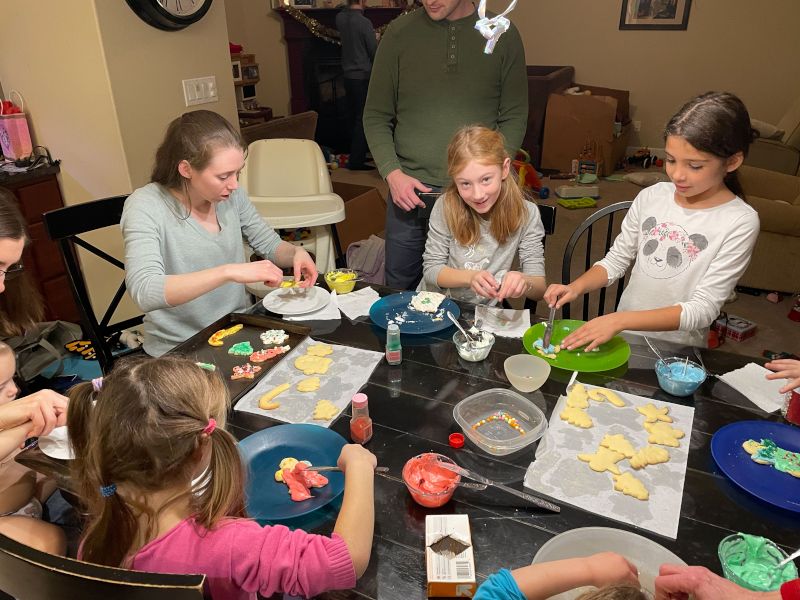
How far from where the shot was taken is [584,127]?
5.95 metres

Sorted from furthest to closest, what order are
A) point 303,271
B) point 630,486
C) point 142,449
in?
point 303,271
point 630,486
point 142,449

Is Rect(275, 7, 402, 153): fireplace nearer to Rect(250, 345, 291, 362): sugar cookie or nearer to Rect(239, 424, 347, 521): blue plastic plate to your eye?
Rect(250, 345, 291, 362): sugar cookie

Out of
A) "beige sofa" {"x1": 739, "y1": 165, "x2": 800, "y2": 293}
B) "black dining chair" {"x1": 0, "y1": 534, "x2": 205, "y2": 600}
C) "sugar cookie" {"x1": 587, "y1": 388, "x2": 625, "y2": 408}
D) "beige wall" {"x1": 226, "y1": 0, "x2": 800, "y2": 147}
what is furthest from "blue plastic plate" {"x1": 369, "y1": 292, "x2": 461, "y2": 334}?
"beige wall" {"x1": 226, "y1": 0, "x2": 800, "y2": 147}

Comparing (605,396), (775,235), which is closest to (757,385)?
(605,396)

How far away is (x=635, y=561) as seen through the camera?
1.00 metres

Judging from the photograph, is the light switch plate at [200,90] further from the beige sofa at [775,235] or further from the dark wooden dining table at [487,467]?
the beige sofa at [775,235]

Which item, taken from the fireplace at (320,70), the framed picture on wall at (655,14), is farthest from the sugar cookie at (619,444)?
the framed picture on wall at (655,14)

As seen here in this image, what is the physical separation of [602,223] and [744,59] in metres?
2.77

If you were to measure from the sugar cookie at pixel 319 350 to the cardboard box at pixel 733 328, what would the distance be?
2.52 meters

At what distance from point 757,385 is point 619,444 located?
45 centimetres

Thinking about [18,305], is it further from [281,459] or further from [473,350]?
[473,350]

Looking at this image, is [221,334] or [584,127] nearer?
[221,334]

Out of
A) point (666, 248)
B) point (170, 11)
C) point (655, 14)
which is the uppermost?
point (655, 14)

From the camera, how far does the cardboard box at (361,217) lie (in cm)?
386
